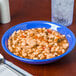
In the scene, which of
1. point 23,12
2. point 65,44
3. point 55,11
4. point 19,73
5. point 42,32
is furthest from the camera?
point 23,12

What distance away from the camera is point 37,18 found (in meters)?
1.35

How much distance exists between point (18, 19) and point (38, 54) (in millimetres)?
488

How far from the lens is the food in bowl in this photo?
0.93m

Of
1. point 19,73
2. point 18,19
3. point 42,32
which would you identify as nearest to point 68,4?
point 42,32

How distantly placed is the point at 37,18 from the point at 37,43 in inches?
15.4

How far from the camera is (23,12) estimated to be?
1.42 metres

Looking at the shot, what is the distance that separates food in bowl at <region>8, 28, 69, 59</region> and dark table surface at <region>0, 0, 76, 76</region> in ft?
0.18

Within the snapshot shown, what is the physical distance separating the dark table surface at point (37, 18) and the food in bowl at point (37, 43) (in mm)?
54

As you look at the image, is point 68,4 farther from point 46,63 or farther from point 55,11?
point 46,63

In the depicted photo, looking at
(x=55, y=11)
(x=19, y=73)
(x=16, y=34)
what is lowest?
(x=19, y=73)

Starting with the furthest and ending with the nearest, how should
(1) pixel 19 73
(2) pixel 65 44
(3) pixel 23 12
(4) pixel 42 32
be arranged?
(3) pixel 23 12, (4) pixel 42 32, (2) pixel 65 44, (1) pixel 19 73

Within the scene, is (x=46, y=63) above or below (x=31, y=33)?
below

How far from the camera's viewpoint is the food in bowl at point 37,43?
93 cm

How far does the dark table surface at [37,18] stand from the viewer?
0.90 metres
